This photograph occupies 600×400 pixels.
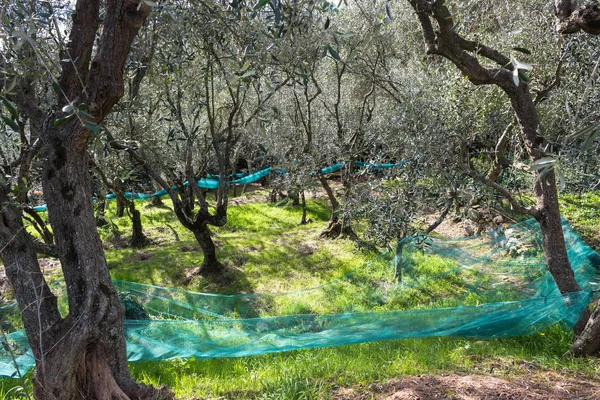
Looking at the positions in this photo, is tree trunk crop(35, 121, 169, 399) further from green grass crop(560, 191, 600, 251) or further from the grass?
green grass crop(560, 191, 600, 251)

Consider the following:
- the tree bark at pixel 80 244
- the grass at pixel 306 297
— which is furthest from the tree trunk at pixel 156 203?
the tree bark at pixel 80 244

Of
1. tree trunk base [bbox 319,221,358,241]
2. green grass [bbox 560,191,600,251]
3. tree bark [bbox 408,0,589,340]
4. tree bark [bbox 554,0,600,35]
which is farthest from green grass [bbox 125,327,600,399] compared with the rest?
tree trunk base [bbox 319,221,358,241]

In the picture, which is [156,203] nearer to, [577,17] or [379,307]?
[379,307]

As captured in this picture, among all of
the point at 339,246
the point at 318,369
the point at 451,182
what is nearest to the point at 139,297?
the point at 318,369

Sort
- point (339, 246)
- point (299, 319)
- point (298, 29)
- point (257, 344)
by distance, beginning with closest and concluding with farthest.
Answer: point (298, 29)
point (257, 344)
point (299, 319)
point (339, 246)

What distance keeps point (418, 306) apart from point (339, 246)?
3.88 meters

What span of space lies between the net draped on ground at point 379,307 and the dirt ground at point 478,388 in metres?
0.85

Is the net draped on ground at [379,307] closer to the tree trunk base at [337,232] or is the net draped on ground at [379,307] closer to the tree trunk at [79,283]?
the tree trunk at [79,283]

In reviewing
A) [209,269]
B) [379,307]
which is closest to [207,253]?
[209,269]

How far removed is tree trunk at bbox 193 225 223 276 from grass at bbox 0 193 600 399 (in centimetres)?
25

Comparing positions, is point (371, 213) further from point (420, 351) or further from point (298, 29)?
point (298, 29)

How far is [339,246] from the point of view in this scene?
33.7 feet

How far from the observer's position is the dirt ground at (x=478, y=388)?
3197mm

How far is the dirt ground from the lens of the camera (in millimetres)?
3197
